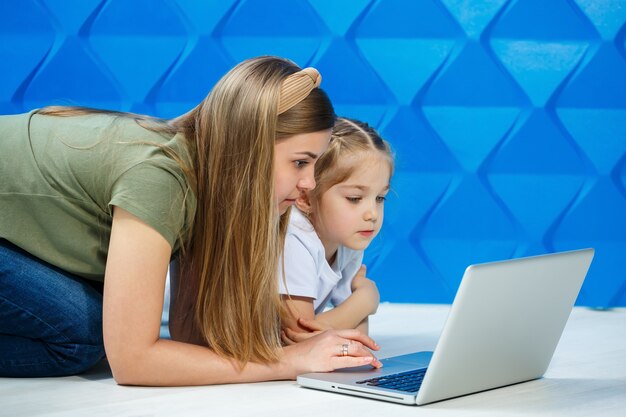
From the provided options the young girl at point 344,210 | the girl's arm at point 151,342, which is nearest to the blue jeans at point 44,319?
the girl's arm at point 151,342

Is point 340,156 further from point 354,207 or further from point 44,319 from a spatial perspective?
point 44,319

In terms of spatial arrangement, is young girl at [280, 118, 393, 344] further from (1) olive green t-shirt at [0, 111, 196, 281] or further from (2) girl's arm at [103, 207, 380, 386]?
(1) olive green t-shirt at [0, 111, 196, 281]

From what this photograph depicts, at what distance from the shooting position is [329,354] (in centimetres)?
156

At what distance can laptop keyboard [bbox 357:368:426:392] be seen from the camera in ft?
4.85

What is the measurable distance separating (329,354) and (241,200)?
0.29 m

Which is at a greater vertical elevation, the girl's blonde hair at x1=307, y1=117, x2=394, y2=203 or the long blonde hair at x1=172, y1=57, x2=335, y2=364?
the girl's blonde hair at x1=307, y1=117, x2=394, y2=203

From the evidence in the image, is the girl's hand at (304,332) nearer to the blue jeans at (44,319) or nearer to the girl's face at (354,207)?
the girl's face at (354,207)

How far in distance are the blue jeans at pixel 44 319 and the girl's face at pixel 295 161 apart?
1.28ft

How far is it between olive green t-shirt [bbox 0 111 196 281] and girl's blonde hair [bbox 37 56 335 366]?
A: 1.5 inches

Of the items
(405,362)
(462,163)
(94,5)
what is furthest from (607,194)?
(94,5)

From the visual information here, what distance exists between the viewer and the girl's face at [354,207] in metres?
1.99

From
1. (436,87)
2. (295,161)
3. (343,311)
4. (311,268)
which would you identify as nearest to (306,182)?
(295,161)

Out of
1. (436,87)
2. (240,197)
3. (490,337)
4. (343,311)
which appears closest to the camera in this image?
(490,337)

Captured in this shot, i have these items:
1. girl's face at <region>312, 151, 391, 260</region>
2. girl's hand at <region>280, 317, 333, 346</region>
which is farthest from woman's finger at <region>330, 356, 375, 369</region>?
girl's face at <region>312, 151, 391, 260</region>
